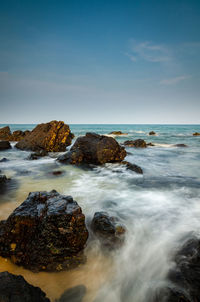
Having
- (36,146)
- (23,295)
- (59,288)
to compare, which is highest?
(23,295)

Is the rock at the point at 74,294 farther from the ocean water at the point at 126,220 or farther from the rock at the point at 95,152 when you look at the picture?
the rock at the point at 95,152

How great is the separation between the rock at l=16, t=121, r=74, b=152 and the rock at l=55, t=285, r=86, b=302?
1284 centimetres

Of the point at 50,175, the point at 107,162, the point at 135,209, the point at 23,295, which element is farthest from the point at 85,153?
the point at 23,295

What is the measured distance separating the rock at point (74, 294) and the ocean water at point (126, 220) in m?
0.05

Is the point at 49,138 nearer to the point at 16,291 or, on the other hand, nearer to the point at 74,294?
the point at 74,294

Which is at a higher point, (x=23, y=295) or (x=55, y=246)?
(x=23, y=295)

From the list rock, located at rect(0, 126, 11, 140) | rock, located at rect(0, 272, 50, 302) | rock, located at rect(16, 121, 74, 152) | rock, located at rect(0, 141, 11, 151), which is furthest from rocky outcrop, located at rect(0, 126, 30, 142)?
rock, located at rect(0, 272, 50, 302)

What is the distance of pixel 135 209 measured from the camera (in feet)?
14.5

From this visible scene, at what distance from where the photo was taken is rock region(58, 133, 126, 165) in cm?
916

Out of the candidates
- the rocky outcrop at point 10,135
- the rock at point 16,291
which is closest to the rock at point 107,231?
the rock at point 16,291

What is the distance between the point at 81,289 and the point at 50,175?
5.66 m

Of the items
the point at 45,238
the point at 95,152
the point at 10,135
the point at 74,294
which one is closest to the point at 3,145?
the point at 10,135

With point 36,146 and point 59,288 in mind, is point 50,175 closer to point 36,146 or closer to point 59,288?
point 59,288

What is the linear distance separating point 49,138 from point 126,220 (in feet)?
39.2
